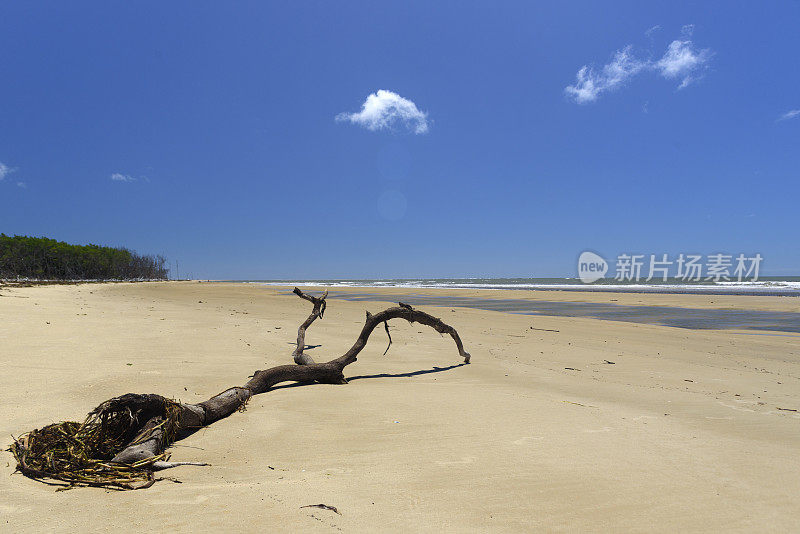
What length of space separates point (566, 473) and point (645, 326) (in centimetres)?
1353

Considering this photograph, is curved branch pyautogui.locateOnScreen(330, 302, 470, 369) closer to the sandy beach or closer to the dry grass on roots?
the sandy beach

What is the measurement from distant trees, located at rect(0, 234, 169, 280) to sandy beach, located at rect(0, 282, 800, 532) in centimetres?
8515

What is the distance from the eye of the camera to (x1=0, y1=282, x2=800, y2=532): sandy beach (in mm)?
2525

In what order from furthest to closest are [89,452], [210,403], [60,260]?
[60,260] → [210,403] → [89,452]

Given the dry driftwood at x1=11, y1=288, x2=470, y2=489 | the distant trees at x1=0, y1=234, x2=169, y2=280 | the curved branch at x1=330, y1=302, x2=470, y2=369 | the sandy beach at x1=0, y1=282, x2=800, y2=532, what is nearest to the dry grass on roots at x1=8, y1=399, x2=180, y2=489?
the dry driftwood at x1=11, y1=288, x2=470, y2=489

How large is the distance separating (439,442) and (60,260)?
4641 inches

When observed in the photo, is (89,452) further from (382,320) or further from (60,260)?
(60,260)

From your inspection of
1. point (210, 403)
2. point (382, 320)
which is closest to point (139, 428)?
point (210, 403)

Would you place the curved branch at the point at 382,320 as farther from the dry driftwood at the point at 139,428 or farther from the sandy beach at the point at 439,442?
the dry driftwood at the point at 139,428

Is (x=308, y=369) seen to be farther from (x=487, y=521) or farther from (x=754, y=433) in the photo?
(x=754, y=433)

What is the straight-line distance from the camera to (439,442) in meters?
3.76

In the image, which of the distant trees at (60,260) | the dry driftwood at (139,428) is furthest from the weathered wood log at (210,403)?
the distant trees at (60,260)

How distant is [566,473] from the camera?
3.14 meters

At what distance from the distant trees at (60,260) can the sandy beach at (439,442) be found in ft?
279
